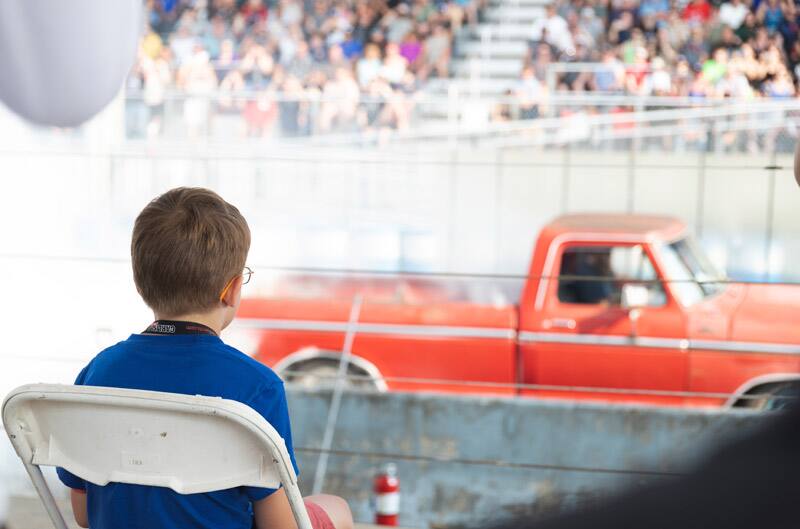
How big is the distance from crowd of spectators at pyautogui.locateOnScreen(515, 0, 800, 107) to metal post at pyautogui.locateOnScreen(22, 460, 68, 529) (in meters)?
7.85

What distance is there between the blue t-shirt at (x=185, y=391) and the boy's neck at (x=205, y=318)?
0.09 feet

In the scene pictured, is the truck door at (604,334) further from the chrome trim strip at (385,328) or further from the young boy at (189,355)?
the young boy at (189,355)

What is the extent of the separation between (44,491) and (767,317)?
4103 mm

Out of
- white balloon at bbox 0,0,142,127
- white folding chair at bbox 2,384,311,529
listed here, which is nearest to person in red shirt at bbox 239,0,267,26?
white balloon at bbox 0,0,142,127

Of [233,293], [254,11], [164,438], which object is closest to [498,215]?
[254,11]

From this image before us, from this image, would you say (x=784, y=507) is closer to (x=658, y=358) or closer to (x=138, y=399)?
(x=138, y=399)

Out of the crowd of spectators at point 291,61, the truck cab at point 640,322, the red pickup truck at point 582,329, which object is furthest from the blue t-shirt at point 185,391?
the crowd of spectators at point 291,61

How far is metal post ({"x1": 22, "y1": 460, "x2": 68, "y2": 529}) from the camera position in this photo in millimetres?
1440

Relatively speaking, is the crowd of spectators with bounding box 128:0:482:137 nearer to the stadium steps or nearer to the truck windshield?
the stadium steps

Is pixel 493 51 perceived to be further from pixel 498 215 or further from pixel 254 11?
→ pixel 498 215

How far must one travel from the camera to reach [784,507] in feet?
2.11

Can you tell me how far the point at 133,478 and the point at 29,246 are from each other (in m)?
4.08

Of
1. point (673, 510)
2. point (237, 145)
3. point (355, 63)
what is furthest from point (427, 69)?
point (673, 510)

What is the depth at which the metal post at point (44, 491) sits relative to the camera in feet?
4.72
